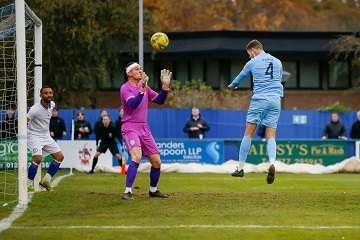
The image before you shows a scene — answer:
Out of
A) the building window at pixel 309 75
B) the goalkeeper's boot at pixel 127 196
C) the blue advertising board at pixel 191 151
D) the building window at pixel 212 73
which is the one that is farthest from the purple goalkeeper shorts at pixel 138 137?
the building window at pixel 309 75

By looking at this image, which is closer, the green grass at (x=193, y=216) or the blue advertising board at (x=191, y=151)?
the green grass at (x=193, y=216)

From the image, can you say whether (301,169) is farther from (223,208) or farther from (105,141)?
(223,208)

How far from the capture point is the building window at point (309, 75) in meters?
51.7

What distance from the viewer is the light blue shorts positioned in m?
16.9

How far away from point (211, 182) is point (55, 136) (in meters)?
9.88

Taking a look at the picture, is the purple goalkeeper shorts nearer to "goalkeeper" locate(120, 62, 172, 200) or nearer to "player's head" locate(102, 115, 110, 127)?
"goalkeeper" locate(120, 62, 172, 200)

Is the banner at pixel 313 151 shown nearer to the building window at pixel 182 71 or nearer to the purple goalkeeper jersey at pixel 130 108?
the purple goalkeeper jersey at pixel 130 108

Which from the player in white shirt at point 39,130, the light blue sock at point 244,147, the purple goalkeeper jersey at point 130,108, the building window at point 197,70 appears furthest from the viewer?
the building window at point 197,70

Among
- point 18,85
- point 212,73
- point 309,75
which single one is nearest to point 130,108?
point 18,85

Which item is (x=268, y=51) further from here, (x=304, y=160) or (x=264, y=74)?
(x=264, y=74)

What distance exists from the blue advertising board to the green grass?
1293 centimetres

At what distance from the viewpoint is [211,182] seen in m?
22.5

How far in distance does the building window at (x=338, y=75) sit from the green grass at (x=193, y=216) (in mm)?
34312

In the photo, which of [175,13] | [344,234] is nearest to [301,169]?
[344,234]
